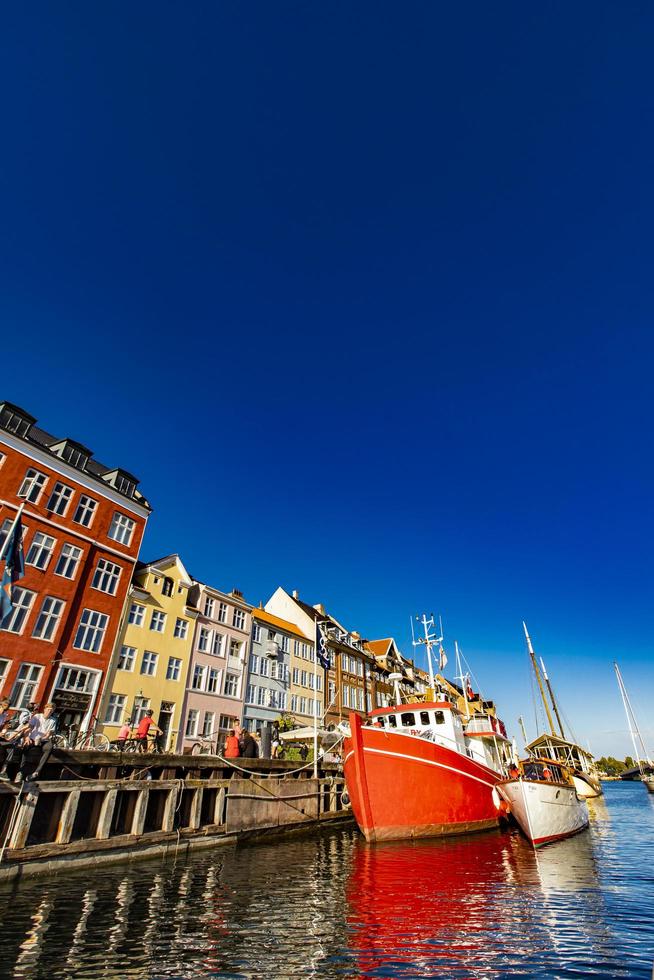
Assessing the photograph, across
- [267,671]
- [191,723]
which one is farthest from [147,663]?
[267,671]

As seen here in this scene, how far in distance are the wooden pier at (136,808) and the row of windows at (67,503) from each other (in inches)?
633

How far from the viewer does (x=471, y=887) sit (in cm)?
1329

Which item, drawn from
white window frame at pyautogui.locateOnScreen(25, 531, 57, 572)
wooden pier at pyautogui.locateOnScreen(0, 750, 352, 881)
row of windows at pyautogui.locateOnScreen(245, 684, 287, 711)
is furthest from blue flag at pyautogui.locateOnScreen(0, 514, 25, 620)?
row of windows at pyautogui.locateOnScreen(245, 684, 287, 711)

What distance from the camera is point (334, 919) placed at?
10.3 metres

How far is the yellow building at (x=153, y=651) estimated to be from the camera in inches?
1168

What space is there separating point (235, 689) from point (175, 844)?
20929 millimetres

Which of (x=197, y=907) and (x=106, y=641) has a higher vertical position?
(x=106, y=641)

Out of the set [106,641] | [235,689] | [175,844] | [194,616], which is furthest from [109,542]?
[175,844]

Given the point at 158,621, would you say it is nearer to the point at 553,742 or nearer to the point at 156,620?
the point at 156,620

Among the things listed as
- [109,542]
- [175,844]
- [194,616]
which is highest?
A: [109,542]

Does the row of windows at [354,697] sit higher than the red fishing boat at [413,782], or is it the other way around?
the row of windows at [354,697]

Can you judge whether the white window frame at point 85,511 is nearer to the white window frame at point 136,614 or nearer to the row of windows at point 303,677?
the white window frame at point 136,614

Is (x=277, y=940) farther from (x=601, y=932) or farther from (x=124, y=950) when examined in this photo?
(x=601, y=932)

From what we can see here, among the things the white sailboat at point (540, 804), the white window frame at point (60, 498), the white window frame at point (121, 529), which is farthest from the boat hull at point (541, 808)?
the white window frame at point (60, 498)
